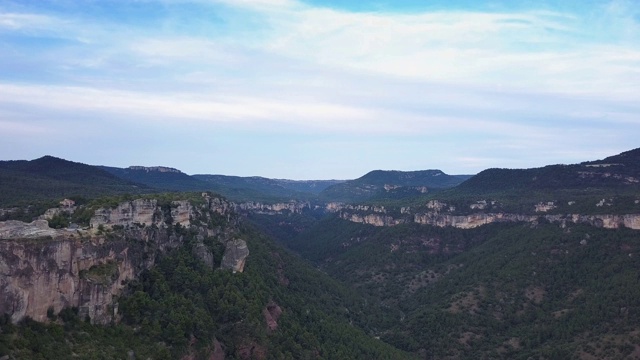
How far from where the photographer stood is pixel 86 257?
4944cm

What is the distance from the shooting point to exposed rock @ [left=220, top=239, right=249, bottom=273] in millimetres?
72812

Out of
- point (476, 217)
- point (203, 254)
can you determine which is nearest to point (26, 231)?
point (203, 254)

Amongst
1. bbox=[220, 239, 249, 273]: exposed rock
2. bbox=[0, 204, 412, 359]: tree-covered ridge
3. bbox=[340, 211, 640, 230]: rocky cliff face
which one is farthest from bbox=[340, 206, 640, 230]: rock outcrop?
bbox=[220, 239, 249, 273]: exposed rock

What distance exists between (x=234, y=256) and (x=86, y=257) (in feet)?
86.1

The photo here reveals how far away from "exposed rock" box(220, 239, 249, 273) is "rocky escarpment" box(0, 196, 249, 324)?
0.34m

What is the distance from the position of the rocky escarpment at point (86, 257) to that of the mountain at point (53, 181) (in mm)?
44687

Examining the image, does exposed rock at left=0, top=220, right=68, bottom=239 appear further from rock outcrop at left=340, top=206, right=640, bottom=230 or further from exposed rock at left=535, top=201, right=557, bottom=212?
exposed rock at left=535, top=201, right=557, bottom=212

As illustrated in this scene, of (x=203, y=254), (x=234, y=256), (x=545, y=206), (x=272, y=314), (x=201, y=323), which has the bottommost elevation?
(x=272, y=314)

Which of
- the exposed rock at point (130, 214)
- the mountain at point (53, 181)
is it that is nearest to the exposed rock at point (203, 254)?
the exposed rock at point (130, 214)

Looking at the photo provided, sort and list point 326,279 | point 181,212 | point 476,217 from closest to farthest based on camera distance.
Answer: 1. point 181,212
2. point 326,279
3. point 476,217

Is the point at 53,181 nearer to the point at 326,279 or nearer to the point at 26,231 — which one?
the point at 326,279

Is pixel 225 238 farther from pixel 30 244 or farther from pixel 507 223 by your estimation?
pixel 507 223

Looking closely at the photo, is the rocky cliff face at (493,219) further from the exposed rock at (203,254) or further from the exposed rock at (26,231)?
the exposed rock at (26,231)

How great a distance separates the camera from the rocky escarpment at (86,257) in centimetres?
4200
